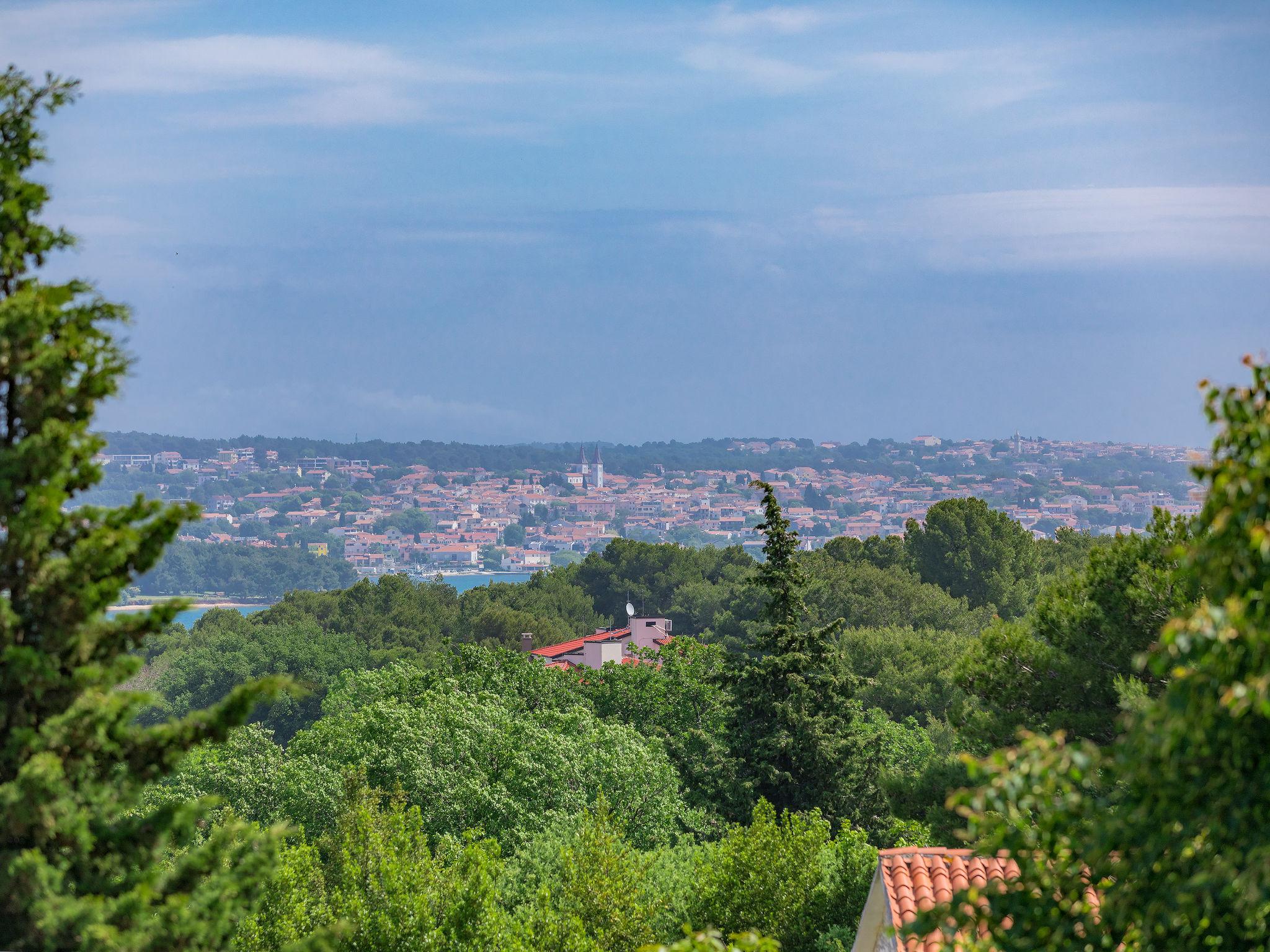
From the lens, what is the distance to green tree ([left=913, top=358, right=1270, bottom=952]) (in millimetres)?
4574

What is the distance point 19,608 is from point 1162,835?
17.0 ft

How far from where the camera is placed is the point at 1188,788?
490 centimetres

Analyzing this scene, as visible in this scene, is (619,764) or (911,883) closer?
(911,883)

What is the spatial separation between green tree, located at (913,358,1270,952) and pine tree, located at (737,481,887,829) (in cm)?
2133

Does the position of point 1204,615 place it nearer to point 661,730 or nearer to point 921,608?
point 661,730

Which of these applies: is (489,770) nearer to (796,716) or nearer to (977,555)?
(796,716)

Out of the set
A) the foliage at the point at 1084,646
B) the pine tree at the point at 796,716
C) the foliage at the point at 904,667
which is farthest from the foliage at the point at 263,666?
the foliage at the point at 1084,646

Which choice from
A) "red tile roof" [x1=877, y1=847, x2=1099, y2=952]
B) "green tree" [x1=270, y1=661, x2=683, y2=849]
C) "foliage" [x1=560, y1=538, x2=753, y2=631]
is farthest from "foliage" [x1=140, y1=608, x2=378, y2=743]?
"red tile roof" [x1=877, y1=847, x2=1099, y2=952]

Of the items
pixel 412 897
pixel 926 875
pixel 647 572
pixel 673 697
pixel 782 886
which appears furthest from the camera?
pixel 647 572

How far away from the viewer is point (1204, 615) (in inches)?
179

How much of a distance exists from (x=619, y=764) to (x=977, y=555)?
44775 mm

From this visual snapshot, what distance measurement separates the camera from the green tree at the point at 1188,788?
4.57 meters

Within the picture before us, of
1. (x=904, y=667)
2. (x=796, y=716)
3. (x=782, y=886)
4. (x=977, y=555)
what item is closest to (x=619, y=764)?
(x=796, y=716)

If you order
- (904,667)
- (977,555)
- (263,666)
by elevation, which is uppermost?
(977,555)
